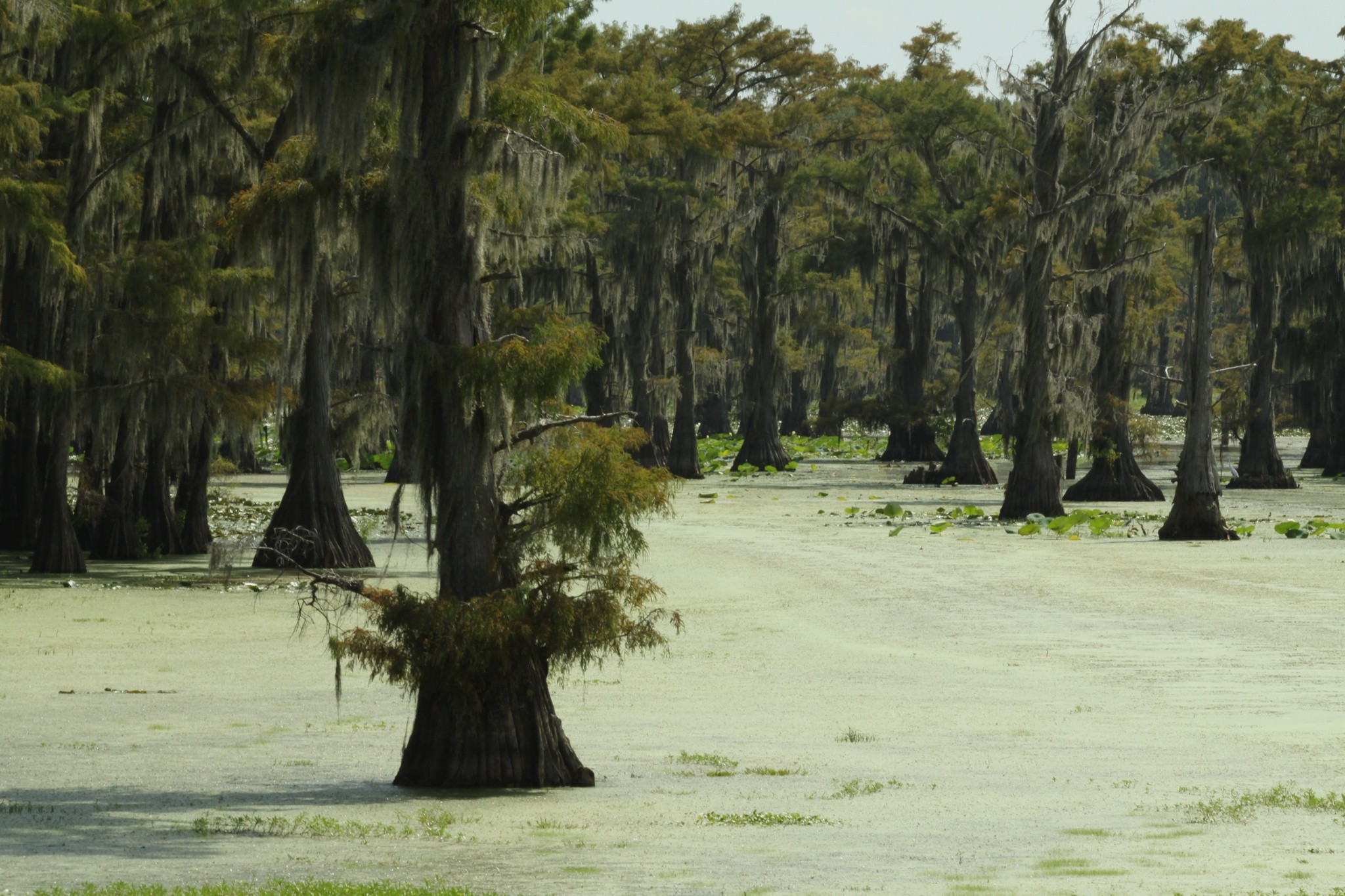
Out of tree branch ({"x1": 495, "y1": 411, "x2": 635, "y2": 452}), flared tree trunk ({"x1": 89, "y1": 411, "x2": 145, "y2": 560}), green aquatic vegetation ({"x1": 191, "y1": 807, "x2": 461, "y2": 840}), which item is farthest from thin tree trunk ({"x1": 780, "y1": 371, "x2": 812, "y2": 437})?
green aquatic vegetation ({"x1": 191, "y1": 807, "x2": 461, "y2": 840})

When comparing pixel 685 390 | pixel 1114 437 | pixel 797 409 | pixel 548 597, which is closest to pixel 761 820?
pixel 548 597

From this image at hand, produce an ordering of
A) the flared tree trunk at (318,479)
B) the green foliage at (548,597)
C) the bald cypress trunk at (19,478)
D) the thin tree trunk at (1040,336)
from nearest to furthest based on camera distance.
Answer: the green foliage at (548,597) → the flared tree trunk at (318,479) → the bald cypress trunk at (19,478) → the thin tree trunk at (1040,336)

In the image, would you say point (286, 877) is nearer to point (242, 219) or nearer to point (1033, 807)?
point (1033, 807)

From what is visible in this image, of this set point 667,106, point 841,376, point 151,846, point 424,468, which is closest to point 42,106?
point 424,468

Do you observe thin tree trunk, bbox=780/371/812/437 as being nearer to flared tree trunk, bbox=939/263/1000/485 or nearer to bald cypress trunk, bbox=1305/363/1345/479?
flared tree trunk, bbox=939/263/1000/485

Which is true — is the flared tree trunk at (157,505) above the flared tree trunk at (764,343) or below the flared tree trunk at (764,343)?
below

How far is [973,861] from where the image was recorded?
761 centimetres

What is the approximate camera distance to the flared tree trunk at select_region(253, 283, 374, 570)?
22703 millimetres

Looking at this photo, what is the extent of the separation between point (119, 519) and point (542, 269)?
64.8 ft

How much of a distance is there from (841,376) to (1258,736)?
61956 millimetres

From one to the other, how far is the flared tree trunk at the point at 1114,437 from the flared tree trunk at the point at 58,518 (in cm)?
2261

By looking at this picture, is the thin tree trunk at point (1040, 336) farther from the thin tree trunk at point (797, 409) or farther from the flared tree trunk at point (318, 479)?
the thin tree trunk at point (797, 409)

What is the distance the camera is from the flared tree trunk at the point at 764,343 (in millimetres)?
50750

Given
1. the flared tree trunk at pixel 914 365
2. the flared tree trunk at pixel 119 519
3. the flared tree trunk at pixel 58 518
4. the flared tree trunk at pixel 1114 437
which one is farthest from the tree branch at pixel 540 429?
the flared tree trunk at pixel 914 365
